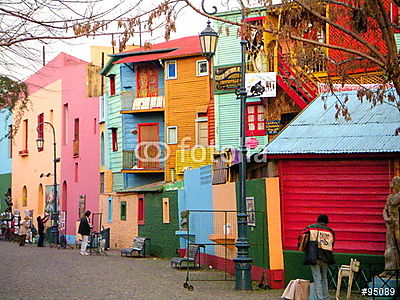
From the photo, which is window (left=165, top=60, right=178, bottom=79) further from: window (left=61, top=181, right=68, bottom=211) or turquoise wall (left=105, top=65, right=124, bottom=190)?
window (left=61, top=181, right=68, bottom=211)

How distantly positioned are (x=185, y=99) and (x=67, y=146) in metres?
12.0

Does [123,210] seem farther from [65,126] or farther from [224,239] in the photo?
[224,239]

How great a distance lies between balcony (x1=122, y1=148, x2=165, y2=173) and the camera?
138 ft

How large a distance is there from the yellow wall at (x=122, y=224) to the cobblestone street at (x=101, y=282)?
800 centimetres

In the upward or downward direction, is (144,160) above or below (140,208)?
above

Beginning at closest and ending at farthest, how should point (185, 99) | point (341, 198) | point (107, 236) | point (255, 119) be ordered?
point (341, 198)
point (255, 119)
point (107, 236)
point (185, 99)

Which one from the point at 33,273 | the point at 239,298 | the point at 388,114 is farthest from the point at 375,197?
the point at 33,273

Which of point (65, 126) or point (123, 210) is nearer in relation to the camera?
point (123, 210)

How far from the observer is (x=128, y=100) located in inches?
1683

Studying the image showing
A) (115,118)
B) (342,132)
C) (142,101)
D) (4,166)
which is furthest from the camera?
(4,166)

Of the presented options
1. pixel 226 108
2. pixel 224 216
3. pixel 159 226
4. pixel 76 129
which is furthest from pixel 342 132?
pixel 76 129

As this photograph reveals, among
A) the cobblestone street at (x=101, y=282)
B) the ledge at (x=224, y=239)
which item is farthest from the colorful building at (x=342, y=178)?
the ledge at (x=224, y=239)

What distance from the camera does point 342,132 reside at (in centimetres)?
1780

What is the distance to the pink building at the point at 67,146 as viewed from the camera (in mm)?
46719
